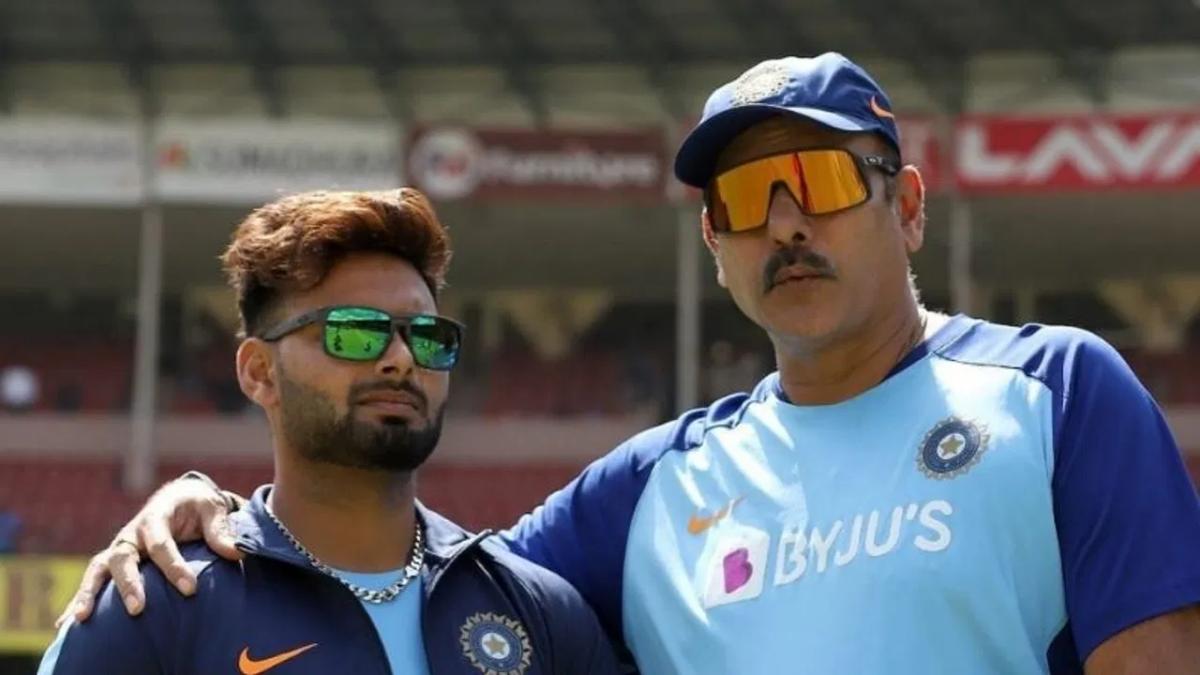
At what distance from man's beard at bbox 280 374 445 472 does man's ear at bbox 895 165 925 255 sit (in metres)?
0.88

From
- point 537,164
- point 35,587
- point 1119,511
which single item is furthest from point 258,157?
point 1119,511

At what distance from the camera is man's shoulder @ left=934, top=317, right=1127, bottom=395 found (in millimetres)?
2648

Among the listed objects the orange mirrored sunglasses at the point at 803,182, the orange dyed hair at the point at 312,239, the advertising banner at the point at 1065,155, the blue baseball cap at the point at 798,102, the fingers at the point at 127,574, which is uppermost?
the advertising banner at the point at 1065,155

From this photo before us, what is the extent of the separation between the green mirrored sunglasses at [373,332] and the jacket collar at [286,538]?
0.27m

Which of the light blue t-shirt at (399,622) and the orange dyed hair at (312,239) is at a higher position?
the orange dyed hair at (312,239)

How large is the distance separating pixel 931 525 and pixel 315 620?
0.96 metres

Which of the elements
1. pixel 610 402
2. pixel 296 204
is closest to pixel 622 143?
pixel 610 402

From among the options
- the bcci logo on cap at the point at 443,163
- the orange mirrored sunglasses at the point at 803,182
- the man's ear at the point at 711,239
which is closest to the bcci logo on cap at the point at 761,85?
the orange mirrored sunglasses at the point at 803,182

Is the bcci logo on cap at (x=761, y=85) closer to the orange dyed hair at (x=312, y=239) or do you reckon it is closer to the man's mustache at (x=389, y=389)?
the orange dyed hair at (x=312, y=239)

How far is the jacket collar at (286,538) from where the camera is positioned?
2.72m

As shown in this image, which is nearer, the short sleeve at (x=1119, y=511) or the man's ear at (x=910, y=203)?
the short sleeve at (x=1119, y=511)

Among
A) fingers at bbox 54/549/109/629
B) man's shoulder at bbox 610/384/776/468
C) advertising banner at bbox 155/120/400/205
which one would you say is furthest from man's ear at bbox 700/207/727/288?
advertising banner at bbox 155/120/400/205

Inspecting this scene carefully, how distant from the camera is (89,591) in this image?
102 inches

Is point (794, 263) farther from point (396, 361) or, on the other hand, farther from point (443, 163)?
point (443, 163)
